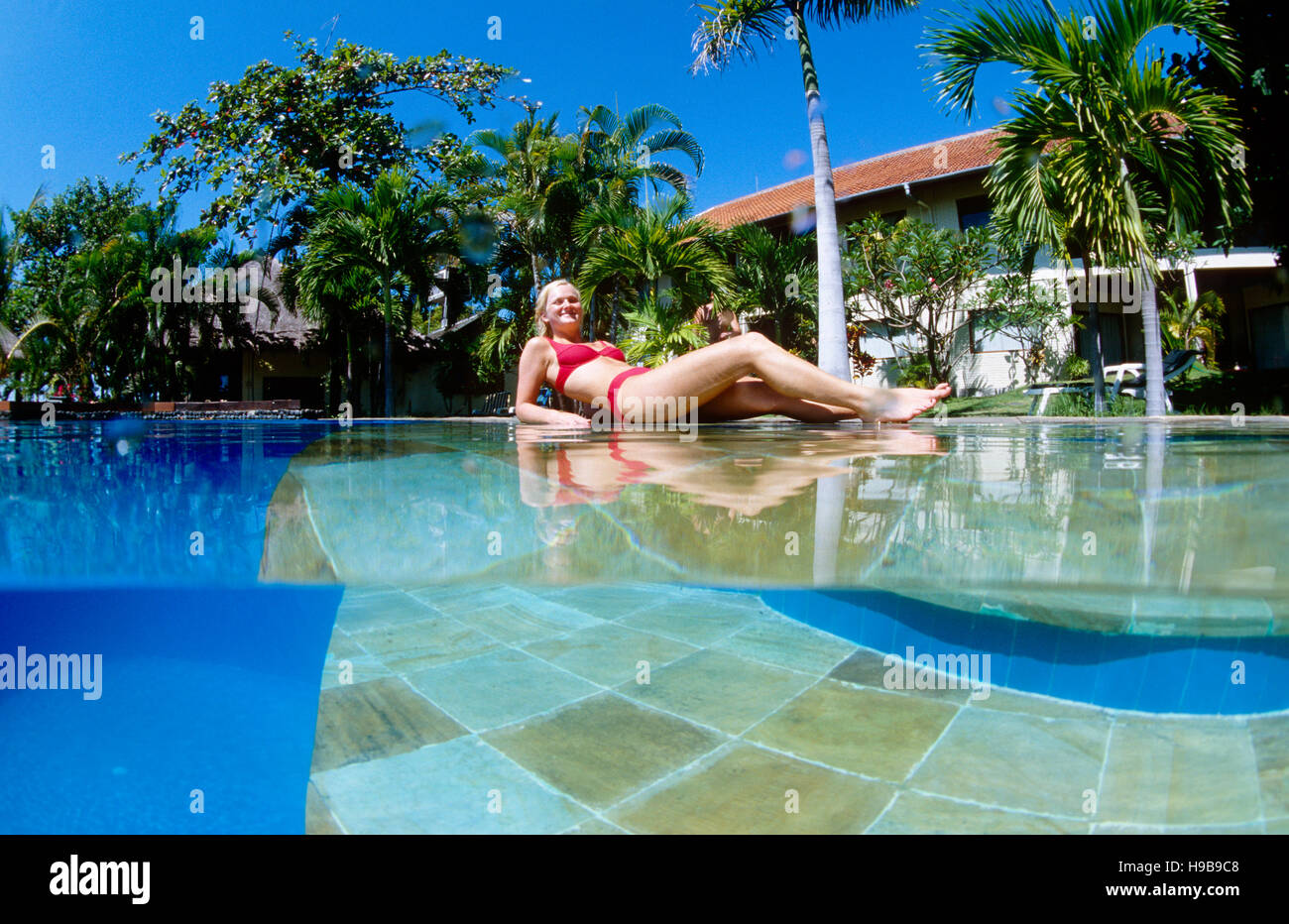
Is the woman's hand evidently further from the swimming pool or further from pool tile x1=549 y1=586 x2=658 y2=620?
pool tile x1=549 y1=586 x2=658 y2=620

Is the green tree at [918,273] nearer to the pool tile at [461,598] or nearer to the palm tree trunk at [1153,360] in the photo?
the palm tree trunk at [1153,360]

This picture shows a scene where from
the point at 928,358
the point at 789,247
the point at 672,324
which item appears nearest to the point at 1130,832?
the point at 672,324

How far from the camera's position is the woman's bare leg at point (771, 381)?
380cm

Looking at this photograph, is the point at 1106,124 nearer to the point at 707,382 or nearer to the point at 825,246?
the point at 825,246

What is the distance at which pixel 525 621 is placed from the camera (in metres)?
1.53

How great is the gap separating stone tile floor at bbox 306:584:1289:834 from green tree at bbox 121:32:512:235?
62.9 ft

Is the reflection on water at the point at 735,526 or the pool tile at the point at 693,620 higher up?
the reflection on water at the point at 735,526

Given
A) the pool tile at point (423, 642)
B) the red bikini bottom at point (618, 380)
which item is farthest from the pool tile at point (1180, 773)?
the red bikini bottom at point (618, 380)

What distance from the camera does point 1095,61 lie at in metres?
7.05

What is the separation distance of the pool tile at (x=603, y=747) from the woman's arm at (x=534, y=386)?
363 cm

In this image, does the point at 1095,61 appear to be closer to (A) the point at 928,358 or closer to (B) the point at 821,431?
(B) the point at 821,431

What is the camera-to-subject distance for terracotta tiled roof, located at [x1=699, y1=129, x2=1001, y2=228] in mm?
16000

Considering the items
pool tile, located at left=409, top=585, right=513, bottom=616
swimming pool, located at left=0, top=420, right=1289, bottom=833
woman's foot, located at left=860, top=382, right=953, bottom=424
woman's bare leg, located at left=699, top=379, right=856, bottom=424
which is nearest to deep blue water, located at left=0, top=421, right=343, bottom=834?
swimming pool, located at left=0, top=420, right=1289, bottom=833

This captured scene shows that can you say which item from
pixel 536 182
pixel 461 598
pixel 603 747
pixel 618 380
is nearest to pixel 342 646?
pixel 461 598
